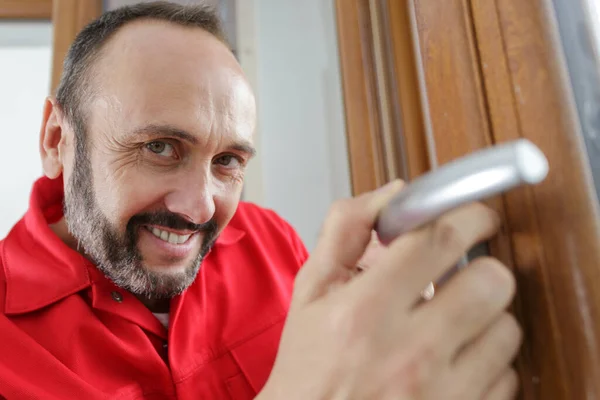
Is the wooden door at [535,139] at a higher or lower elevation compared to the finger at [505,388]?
higher

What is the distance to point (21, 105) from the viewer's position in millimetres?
1370

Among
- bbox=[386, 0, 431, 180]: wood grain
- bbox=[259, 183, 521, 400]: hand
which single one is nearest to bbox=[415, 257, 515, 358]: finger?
bbox=[259, 183, 521, 400]: hand

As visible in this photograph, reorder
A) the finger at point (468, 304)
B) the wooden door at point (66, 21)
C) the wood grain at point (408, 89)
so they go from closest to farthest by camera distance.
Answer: the finger at point (468, 304), the wood grain at point (408, 89), the wooden door at point (66, 21)

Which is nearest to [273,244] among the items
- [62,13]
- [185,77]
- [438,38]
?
[185,77]

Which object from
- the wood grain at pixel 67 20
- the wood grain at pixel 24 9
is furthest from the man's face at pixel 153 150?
the wood grain at pixel 24 9

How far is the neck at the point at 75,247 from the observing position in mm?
710

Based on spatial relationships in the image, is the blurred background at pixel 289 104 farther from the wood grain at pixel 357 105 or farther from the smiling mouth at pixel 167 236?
the smiling mouth at pixel 167 236

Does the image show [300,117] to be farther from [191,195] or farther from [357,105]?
[191,195]

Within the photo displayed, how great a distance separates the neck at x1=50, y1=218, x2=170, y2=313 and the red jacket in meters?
0.05

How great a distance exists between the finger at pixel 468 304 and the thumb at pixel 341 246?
0.19 feet

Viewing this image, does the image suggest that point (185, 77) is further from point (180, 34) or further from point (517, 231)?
point (517, 231)

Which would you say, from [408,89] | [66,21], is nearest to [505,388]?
[408,89]

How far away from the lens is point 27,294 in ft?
1.87

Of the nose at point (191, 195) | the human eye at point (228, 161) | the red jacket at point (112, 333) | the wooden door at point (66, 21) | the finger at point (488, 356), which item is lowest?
the red jacket at point (112, 333)
